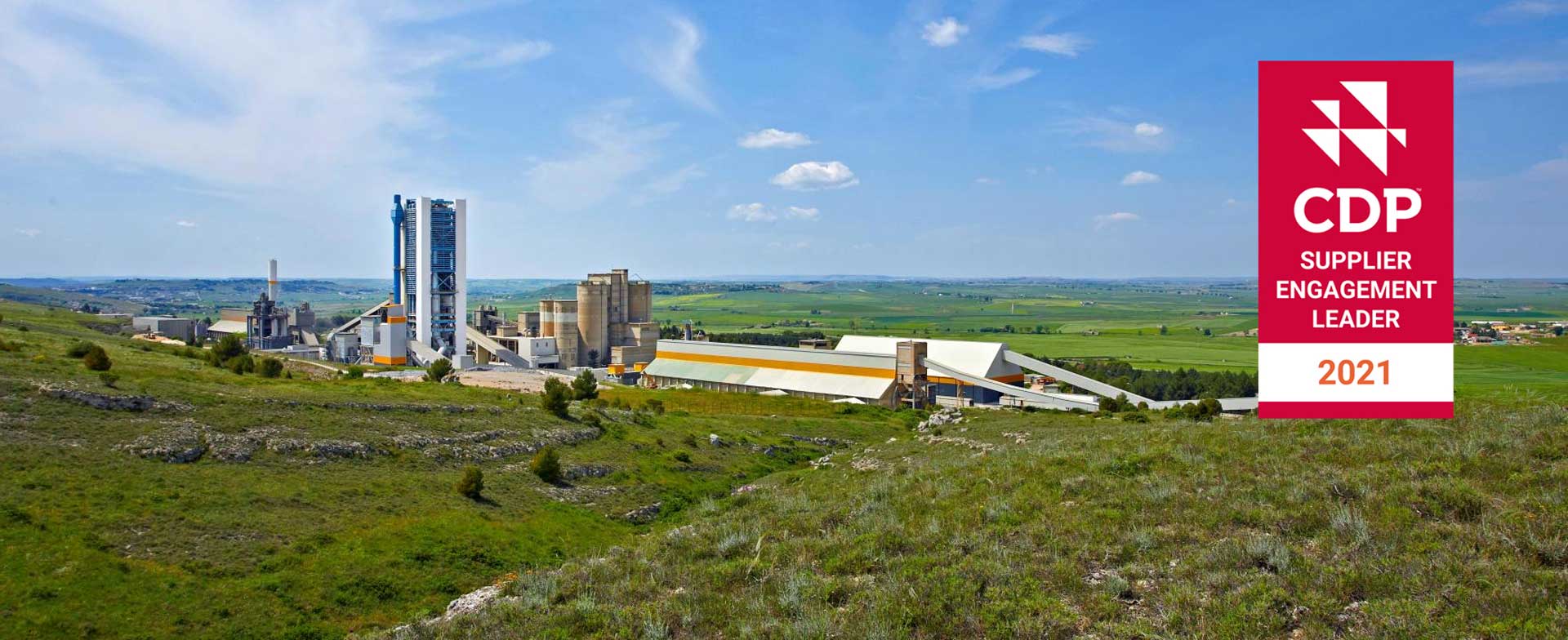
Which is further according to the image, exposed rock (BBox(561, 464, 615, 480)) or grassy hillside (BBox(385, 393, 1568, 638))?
exposed rock (BBox(561, 464, 615, 480))

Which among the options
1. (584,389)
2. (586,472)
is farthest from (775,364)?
(586,472)

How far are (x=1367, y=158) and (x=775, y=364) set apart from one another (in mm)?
61550

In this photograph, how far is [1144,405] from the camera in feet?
193

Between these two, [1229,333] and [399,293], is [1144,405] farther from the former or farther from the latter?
[1229,333]

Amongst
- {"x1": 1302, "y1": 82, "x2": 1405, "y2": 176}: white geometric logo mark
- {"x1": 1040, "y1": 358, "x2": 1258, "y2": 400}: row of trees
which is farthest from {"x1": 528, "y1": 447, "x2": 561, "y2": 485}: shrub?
{"x1": 1040, "y1": 358, "x2": 1258, "y2": 400}: row of trees

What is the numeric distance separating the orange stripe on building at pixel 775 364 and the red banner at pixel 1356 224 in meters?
50.4

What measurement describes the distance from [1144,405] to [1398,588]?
53628 millimetres

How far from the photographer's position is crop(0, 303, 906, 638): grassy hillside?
52.1ft

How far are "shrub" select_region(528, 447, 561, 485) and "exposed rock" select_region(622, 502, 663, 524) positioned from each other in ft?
10.9

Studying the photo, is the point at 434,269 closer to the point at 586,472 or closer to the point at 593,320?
the point at 593,320

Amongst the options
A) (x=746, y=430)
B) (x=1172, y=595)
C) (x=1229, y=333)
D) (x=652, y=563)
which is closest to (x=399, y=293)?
(x=746, y=430)

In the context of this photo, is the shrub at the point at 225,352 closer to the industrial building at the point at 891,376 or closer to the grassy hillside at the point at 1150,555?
the industrial building at the point at 891,376

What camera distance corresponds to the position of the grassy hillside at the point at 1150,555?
29.3ft

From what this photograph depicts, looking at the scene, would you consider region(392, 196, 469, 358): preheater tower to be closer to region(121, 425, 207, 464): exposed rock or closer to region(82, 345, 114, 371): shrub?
region(82, 345, 114, 371): shrub
